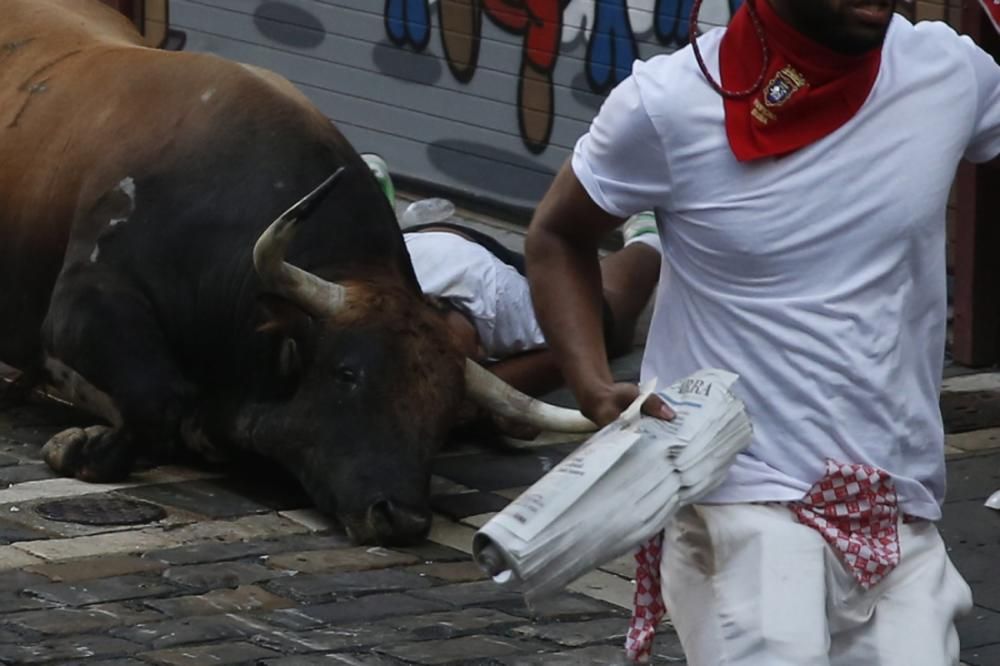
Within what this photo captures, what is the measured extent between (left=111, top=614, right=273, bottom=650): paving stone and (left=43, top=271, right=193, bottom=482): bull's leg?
1621mm

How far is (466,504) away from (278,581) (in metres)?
1.14

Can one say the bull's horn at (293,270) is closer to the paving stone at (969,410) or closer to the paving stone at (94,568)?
the paving stone at (94,568)

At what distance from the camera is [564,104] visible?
11.1 meters

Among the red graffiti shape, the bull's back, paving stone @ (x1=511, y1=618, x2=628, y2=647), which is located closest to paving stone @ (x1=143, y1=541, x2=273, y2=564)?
paving stone @ (x1=511, y1=618, x2=628, y2=647)

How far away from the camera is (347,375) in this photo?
6.83m

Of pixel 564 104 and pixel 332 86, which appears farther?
pixel 332 86

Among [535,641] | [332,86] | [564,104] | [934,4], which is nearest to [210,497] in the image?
[535,641]

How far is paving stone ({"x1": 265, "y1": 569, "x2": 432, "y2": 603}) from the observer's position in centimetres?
612

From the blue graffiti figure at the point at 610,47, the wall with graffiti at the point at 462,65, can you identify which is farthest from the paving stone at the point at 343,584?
the blue graffiti figure at the point at 610,47

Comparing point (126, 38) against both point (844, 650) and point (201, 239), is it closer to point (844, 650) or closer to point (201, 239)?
point (201, 239)

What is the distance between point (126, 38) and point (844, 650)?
19.7ft

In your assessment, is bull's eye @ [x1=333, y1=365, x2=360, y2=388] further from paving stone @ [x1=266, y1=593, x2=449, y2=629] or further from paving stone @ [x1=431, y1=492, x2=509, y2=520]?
paving stone @ [x1=266, y1=593, x2=449, y2=629]

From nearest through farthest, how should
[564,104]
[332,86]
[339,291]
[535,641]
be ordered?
[535,641], [339,291], [564,104], [332,86]

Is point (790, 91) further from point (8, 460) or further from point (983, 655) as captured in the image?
point (8, 460)
